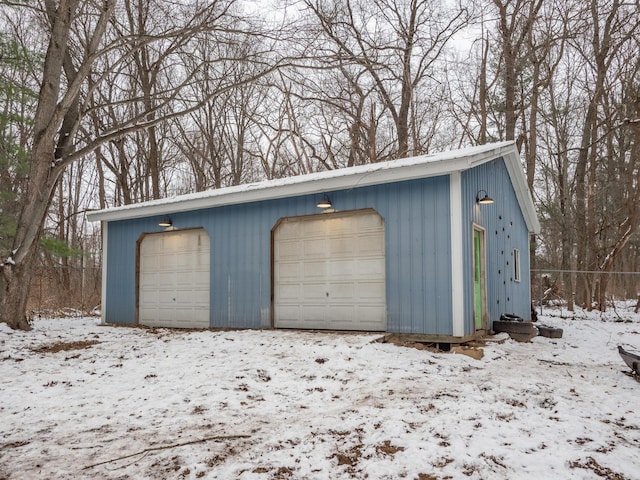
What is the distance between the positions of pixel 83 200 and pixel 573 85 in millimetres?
22002

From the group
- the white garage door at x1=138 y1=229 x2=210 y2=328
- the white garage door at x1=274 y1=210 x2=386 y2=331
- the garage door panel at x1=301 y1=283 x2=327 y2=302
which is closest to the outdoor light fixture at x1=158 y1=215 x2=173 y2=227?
the white garage door at x1=138 y1=229 x2=210 y2=328

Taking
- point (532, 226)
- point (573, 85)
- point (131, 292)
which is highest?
point (573, 85)

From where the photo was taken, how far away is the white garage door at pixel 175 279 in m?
10.1

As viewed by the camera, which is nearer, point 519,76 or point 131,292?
point 131,292

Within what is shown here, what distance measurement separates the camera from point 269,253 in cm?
910

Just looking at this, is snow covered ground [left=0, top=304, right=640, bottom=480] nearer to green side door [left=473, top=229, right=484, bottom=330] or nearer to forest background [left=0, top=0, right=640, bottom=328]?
green side door [left=473, top=229, right=484, bottom=330]

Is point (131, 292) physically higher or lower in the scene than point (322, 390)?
higher

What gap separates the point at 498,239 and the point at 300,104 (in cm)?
1222

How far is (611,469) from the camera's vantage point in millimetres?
2906

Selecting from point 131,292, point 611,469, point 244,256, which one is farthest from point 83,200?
point 611,469

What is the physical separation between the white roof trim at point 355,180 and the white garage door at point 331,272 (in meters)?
0.64

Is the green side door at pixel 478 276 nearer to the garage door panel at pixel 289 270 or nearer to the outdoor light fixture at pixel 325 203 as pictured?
the outdoor light fixture at pixel 325 203

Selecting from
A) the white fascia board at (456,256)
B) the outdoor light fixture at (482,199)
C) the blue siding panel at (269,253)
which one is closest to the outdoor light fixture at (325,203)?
the blue siding panel at (269,253)

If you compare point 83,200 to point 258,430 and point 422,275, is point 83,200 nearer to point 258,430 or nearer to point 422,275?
point 422,275
